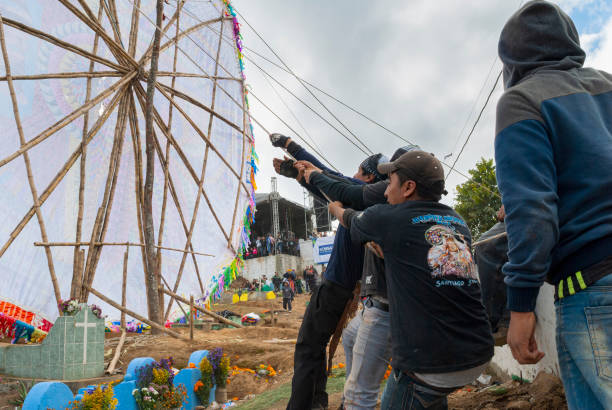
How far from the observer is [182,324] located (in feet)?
31.1

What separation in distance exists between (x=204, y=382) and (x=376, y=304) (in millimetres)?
3344

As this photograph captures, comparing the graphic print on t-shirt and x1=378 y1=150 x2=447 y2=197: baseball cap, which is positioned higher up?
x1=378 y1=150 x2=447 y2=197: baseball cap

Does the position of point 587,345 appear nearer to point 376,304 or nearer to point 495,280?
point 376,304

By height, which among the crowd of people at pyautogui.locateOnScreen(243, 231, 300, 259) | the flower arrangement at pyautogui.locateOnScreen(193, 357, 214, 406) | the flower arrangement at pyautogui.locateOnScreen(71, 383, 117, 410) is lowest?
the flower arrangement at pyautogui.locateOnScreen(193, 357, 214, 406)

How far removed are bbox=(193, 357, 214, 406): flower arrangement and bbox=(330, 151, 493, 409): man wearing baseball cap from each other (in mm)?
3603

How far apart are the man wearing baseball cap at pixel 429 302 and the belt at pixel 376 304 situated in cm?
52

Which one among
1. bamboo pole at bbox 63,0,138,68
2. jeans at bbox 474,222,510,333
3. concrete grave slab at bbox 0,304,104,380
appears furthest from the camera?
bamboo pole at bbox 63,0,138,68

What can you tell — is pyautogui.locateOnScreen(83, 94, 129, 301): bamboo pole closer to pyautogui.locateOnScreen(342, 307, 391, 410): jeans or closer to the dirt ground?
the dirt ground

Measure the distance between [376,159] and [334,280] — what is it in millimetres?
1025

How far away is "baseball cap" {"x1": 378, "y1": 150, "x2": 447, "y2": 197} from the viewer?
6.43 ft

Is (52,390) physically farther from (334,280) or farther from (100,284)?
(100,284)

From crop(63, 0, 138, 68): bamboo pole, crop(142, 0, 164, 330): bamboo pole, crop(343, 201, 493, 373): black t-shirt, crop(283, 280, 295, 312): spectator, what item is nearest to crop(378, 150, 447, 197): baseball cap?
crop(343, 201, 493, 373): black t-shirt

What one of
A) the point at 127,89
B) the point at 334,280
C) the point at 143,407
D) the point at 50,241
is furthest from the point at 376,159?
the point at 127,89

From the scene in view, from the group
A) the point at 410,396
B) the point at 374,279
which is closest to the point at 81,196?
the point at 374,279
